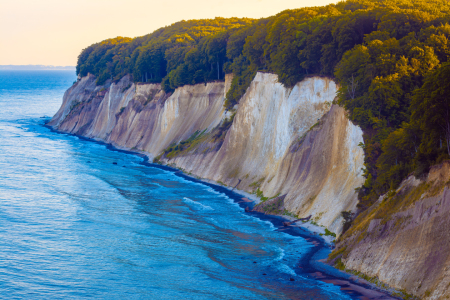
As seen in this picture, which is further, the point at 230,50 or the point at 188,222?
the point at 230,50

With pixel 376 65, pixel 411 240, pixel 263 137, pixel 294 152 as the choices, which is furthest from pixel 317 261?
pixel 263 137

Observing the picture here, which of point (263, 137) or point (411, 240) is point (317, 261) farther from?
point (263, 137)

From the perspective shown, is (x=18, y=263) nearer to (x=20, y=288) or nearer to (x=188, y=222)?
(x=20, y=288)

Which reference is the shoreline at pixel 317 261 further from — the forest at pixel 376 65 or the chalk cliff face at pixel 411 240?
the forest at pixel 376 65

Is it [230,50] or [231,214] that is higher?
[230,50]

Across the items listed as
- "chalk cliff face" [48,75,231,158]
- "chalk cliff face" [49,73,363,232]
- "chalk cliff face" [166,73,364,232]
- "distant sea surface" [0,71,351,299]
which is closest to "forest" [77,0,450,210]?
"chalk cliff face" [166,73,364,232]

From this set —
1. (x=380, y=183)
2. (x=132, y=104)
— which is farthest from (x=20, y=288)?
(x=132, y=104)

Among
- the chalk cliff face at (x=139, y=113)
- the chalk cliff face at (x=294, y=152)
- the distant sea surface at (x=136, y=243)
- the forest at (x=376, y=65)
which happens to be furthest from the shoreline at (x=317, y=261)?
the chalk cliff face at (x=139, y=113)
